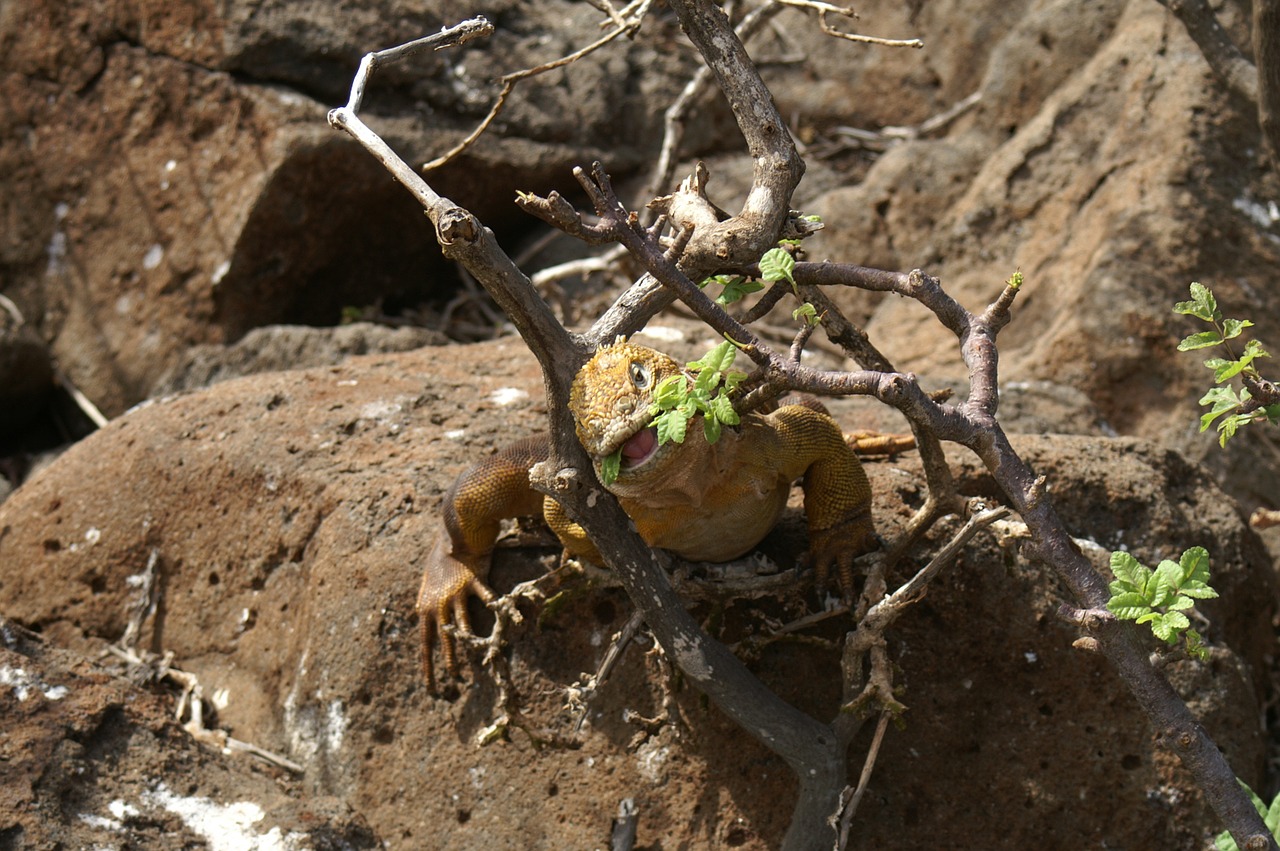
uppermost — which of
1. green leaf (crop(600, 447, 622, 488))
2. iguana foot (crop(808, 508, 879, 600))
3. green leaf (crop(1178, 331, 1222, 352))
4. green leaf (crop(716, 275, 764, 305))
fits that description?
green leaf (crop(716, 275, 764, 305))

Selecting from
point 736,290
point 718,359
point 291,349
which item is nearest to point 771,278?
point 718,359

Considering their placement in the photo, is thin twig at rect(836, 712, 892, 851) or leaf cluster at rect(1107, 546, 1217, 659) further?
thin twig at rect(836, 712, 892, 851)

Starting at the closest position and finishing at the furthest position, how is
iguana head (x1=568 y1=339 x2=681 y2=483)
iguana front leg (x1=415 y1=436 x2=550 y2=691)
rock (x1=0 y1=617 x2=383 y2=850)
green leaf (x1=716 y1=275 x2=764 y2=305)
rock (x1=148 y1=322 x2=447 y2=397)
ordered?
iguana head (x1=568 y1=339 x2=681 y2=483)
green leaf (x1=716 y1=275 x2=764 y2=305)
rock (x1=0 y1=617 x2=383 y2=850)
iguana front leg (x1=415 y1=436 x2=550 y2=691)
rock (x1=148 y1=322 x2=447 y2=397)

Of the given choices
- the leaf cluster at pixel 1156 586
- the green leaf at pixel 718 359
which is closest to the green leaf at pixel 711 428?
the green leaf at pixel 718 359

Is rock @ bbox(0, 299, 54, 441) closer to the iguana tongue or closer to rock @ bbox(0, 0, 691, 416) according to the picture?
rock @ bbox(0, 0, 691, 416)

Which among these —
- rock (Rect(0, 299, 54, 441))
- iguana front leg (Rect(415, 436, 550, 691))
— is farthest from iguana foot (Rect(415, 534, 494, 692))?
rock (Rect(0, 299, 54, 441))

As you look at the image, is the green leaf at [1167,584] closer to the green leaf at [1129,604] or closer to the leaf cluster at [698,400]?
the green leaf at [1129,604]

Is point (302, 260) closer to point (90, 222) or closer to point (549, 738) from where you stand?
point (90, 222)
